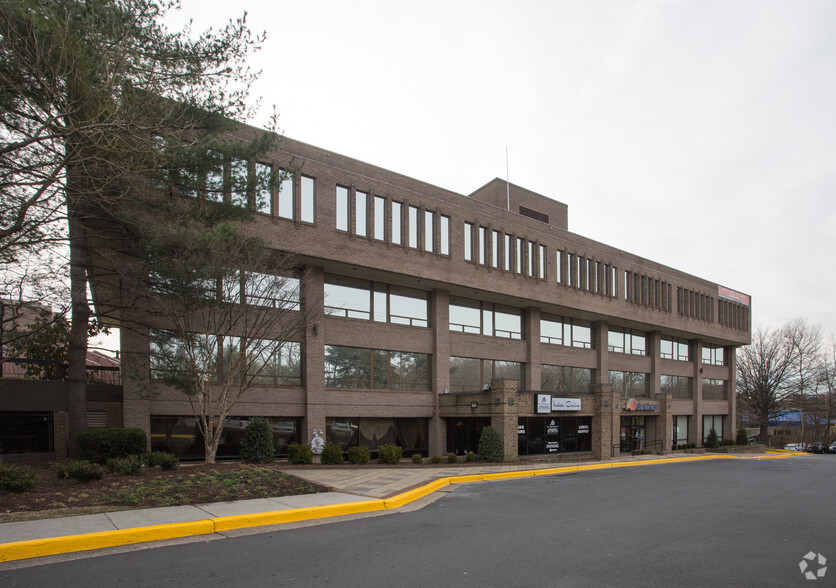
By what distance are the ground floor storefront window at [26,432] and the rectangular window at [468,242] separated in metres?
18.1

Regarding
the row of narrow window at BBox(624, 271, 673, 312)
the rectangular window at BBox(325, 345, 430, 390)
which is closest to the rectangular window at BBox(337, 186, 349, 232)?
the rectangular window at BBox(325, 345, 430, 390)

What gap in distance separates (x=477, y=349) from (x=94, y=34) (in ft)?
71.9

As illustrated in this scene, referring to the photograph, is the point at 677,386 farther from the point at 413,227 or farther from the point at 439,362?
the point at 413,227

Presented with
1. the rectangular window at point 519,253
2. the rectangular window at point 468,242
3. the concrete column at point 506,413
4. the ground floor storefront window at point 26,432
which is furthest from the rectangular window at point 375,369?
the ground floor storefront window at point 26,432

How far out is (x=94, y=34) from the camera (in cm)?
1148

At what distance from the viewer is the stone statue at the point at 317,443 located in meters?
22.6

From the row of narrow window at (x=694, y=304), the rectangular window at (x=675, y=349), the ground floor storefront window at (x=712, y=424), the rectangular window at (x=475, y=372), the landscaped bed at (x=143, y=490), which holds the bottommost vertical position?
the ground floor storefront window at (x=712, y=424)

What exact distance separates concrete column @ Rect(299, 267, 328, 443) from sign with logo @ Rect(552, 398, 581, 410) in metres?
11.5

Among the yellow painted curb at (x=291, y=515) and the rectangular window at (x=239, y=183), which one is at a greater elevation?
the rectangular window at (x=239, y=183)

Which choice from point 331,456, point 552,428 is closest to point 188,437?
point 331,456

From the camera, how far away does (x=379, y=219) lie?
25000 millimetres

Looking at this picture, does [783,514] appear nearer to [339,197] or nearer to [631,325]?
[339,197]

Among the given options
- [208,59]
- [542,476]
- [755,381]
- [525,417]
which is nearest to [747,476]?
[542,476]

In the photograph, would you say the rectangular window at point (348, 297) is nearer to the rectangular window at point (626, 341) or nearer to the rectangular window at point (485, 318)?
the rectangular window at point (485, 318)
